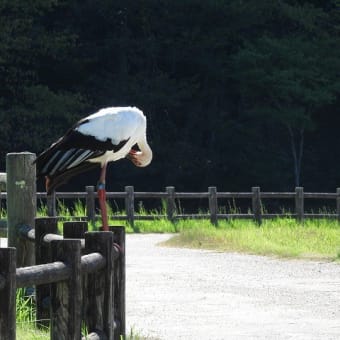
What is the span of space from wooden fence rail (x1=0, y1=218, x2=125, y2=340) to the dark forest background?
31.0 metres

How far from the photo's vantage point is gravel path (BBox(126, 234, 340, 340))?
917cm

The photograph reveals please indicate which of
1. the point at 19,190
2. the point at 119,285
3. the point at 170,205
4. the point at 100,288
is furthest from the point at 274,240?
the point at 100,288

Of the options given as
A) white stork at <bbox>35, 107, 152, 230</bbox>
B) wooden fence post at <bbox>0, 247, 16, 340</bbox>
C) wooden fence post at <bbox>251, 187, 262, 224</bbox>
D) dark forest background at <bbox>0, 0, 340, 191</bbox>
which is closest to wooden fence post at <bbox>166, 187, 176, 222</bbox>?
wooden fence post at <bbox>251, 187, 262, 224</bbox>

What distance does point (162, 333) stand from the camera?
8992 millimetres

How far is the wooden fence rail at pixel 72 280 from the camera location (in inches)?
212

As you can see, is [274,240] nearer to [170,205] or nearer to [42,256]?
[170,205]

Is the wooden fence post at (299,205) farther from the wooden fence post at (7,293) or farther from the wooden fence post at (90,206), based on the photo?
the wooden fence post at (7,293)

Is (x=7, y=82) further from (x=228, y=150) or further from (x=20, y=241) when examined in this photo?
(x=20, y=241)

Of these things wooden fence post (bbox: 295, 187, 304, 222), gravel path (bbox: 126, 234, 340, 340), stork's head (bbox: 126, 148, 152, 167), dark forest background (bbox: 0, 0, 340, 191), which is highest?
dark forest background (bbox: 0, 0, 340, 191)

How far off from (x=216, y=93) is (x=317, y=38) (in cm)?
456

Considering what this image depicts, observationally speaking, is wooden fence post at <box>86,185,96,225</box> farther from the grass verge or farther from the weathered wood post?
the weathered wood post

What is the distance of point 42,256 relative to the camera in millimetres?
8164

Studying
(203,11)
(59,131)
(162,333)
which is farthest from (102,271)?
(203,11)

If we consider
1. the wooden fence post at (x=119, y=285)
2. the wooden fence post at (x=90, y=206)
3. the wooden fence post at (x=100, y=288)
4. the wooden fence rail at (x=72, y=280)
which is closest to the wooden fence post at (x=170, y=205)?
the wooden fence post at (x=90, y=206)
